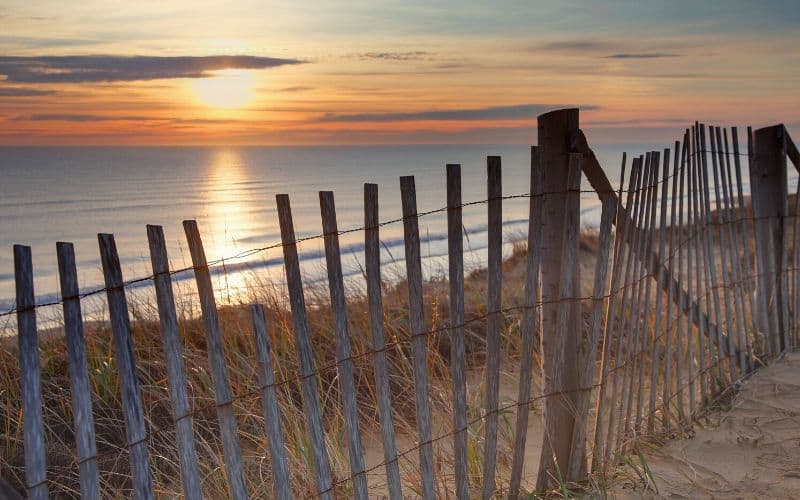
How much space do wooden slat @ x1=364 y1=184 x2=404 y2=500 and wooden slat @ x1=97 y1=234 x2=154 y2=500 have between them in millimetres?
667

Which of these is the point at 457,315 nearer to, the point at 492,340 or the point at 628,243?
the point at 492,340

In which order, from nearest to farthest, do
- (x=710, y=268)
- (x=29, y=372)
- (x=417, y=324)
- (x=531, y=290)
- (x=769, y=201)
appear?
1. (x=29, y=372)
2. (x=417, y=324)
3. (x=531, y=290)
4. (x=710, y=268)
5. (x=769, y=201)

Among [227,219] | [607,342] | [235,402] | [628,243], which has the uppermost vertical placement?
[227,219]

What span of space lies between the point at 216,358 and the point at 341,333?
0.39 meters

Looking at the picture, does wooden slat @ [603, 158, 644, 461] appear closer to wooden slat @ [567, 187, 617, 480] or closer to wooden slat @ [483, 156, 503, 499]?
wooden slat @ [567, 187, 617, 480]

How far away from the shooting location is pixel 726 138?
4301 mm

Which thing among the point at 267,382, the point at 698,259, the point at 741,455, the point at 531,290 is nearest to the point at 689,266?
the point at 698,259

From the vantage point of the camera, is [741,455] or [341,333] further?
[741,455]

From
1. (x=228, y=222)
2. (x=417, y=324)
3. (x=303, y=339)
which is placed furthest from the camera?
(x=228, y=222)

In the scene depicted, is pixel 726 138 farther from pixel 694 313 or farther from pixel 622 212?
pixel 622 212

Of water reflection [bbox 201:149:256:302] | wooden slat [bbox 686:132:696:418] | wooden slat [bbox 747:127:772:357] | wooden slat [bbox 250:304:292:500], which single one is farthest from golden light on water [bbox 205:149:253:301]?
wooden slat [bbox 250:304:292:500]

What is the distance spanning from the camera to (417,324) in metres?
2.49

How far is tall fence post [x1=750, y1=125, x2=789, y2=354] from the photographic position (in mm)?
Result: 4777

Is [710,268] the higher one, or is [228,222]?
[228,222]
